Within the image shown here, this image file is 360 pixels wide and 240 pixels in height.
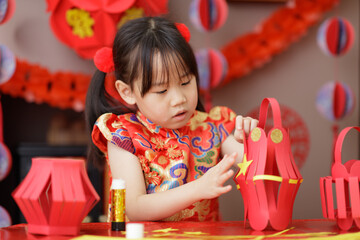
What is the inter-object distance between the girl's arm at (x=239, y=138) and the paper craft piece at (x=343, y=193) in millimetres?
229

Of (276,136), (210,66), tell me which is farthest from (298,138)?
(276,136)

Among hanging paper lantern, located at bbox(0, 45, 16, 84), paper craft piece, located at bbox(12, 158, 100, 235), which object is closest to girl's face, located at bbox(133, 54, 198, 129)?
paper craft piece, located at bbox(12, 158, 100, 235)

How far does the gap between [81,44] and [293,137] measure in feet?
3.76

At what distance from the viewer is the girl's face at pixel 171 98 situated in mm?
1089

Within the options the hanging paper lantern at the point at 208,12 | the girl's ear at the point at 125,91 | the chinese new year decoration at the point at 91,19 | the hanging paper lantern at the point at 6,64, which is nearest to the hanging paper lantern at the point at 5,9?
the hanging paper lantern at the point at 6,64

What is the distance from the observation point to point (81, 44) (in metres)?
2.15

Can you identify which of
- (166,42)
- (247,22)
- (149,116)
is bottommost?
(149,116)

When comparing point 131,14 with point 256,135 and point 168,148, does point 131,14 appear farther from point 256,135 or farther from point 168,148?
point 256,135

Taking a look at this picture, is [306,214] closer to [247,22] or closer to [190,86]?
[247,22]

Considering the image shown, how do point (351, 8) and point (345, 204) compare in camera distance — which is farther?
point (351, 8)

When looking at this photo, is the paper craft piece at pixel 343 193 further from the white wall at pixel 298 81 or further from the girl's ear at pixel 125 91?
the white wall at pixel 298 81

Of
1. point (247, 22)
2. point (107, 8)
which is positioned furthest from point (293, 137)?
point (107, 8)

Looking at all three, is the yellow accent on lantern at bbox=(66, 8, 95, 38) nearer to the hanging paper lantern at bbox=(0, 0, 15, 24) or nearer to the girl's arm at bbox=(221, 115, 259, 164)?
the hanging paper lantern at bbox=(0, 0, 15, 24)

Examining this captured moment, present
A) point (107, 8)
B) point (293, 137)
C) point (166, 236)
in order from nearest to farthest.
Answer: point (166, 236)
point (107, 8)
point (293, 137)
